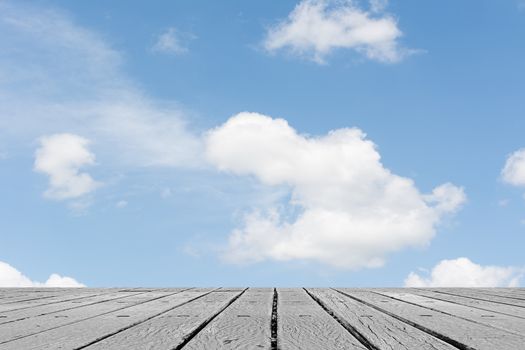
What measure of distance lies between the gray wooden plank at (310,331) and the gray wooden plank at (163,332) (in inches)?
14.5

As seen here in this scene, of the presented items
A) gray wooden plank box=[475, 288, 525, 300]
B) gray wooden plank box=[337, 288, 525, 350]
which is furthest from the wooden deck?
gray wooden plank box=[475, 288, 525, 300]

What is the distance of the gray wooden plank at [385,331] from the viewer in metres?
1.94

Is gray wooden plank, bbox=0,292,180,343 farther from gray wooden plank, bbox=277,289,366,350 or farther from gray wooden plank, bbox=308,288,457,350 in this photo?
gray wooden plank, bbox=308,288,457,350

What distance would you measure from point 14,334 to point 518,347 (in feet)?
6.60

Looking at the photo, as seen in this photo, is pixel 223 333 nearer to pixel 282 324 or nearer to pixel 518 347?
pixel 282 324

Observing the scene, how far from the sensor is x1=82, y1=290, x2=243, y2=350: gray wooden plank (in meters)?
1.96

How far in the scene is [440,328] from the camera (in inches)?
92.7

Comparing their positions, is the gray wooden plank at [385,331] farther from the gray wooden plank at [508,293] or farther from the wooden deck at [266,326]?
the gray wooden plank at [508,293]

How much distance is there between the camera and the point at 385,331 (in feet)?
7.39

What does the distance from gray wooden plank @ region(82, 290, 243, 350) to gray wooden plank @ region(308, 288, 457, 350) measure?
68cm

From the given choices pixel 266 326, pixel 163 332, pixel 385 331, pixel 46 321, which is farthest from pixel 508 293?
pixel 46 321

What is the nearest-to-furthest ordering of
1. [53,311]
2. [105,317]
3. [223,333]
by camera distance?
[223,333], [105,317], [53,311]

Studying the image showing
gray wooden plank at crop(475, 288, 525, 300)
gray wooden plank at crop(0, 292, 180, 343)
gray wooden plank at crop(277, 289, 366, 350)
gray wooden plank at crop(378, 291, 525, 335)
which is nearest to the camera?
gray wooden plank at crop(277, 289, 366, 350)

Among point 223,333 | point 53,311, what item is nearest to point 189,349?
point 223,333
